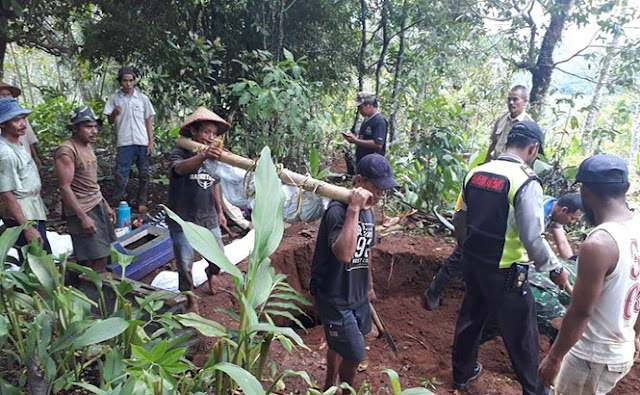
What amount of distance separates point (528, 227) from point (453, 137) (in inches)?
110

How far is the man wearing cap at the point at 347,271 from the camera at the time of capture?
2.29 meters

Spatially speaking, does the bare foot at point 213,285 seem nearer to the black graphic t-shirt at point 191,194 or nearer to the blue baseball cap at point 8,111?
the black graphic t-shirt at point 191,194

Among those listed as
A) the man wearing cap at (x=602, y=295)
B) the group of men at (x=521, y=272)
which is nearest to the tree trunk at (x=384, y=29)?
the group of men at (x=521, y=272)

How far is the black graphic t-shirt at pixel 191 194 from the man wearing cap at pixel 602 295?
224 cm

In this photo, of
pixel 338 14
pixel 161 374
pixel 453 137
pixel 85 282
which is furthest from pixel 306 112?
pixel 161 374

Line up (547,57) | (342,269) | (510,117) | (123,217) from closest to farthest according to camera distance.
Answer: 1. (342,269)
2. (123,217)
3. (510,117)
4. (547,57)

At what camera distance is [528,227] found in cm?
237

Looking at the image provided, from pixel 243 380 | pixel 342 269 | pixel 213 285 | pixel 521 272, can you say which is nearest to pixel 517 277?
pixel 521 272

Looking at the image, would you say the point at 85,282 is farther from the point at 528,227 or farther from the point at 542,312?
the point at 542,312

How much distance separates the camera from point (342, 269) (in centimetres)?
242

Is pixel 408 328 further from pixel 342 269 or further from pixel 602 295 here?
pixel 602 295

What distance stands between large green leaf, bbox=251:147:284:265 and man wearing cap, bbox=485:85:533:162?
3.47 metres

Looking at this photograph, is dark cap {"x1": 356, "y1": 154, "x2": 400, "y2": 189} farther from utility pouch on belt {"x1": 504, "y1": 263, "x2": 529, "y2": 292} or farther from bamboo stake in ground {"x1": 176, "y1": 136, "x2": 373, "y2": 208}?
utility pouch on belt {"x1": 504, "y1": 263, "x2": 529, "y2": 292}

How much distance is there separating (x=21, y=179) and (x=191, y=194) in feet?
3.69
